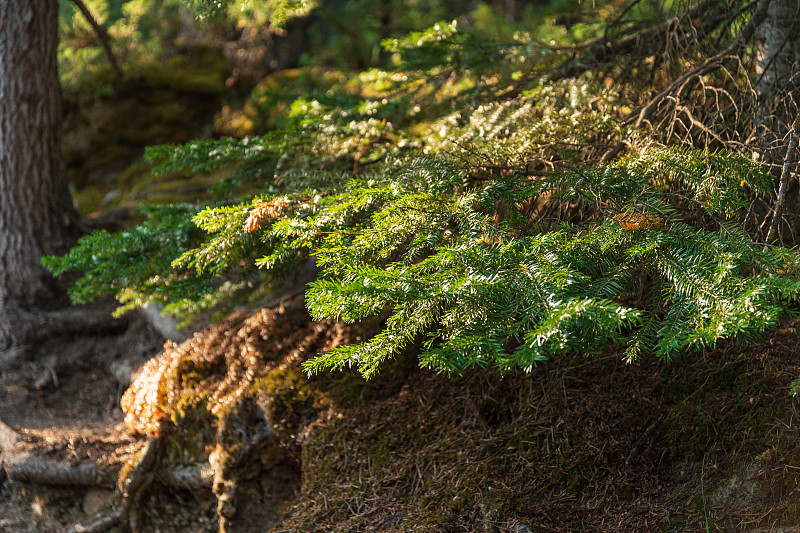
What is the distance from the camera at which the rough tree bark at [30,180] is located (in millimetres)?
4934

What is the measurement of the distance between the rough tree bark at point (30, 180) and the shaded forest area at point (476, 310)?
59cm


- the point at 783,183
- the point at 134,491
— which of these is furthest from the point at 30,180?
the point at 783,183

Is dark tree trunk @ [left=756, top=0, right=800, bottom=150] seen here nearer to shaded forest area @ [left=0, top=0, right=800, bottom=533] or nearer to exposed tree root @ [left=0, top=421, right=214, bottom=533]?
shaded forest area @ [left=0, top=0, right=800, bottom=533]

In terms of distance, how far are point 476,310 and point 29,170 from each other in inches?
192

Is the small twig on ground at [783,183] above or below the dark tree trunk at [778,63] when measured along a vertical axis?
below

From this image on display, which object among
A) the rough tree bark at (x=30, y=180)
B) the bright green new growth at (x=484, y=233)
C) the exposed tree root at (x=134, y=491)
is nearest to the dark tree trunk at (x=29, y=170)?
the rough tree bark at (x=30, y=180)

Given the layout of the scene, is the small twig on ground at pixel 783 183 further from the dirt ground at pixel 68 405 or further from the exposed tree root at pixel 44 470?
the exposed tree root at pixel 44 470

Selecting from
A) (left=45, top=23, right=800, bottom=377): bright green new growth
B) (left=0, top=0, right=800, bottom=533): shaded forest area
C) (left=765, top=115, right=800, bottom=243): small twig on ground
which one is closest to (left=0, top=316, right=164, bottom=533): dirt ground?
(left=0, top=0, right=800, bottom=533): shaded forest area

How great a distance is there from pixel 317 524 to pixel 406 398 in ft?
2.77

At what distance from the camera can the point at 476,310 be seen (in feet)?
6.38

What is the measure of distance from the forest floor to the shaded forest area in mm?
13

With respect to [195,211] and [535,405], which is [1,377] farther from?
[535,405]

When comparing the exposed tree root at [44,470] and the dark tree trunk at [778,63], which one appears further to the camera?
the exposed tree root at [44,470]

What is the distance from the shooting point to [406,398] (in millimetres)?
3432
